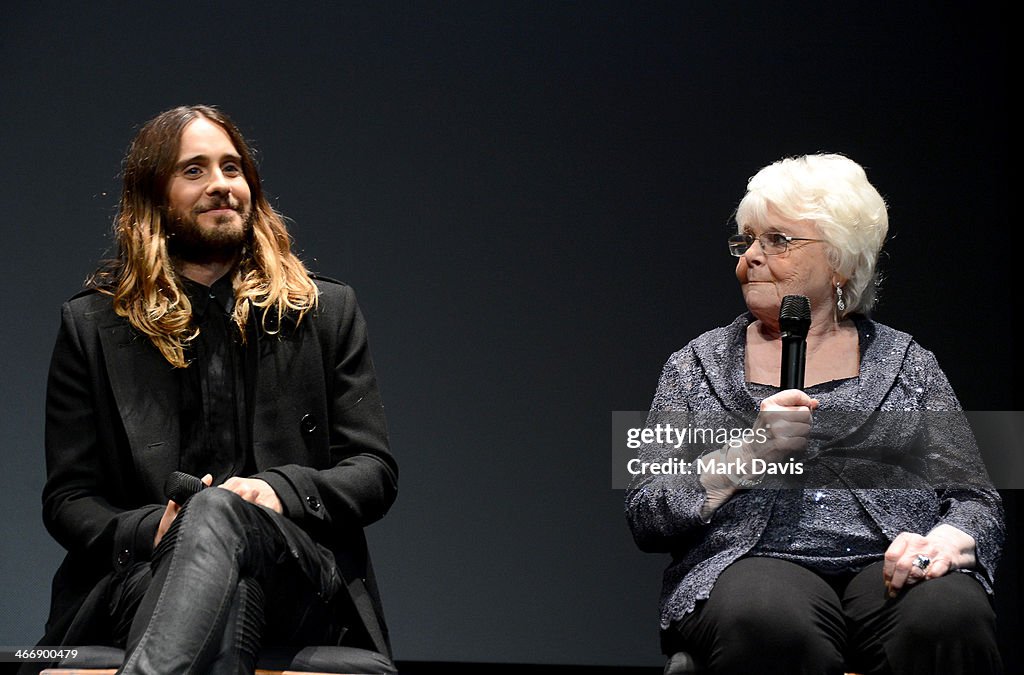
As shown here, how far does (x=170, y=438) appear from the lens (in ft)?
8.82

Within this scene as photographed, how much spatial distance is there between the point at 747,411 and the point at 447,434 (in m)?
1.62

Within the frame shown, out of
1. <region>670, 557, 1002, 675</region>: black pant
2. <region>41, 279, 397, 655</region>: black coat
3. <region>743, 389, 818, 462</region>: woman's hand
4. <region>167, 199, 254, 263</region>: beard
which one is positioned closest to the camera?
<region>670, 557, 1002, 675</region>: black pant

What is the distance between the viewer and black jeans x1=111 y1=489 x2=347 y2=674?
2041 millimetres

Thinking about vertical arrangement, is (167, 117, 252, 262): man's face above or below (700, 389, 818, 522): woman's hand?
above

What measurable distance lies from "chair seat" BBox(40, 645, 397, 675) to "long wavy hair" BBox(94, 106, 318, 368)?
63 centimetres

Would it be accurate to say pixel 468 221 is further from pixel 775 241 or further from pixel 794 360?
pixel 794 360

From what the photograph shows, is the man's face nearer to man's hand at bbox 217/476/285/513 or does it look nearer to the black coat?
the black coat

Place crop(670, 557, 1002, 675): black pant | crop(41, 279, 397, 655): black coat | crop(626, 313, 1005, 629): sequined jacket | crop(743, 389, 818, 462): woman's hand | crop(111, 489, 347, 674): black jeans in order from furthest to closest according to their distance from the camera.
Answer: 1. crop(41, 279, 397, 655): black coat
2. crop(626, 313, 1005, 629): sequined jacket
3. crop(743, 389, 818, 462): woman's hand
4. crop(670, 557, 1002, 675): black pant
5. crop(111, 489, 347, 674): black jeans

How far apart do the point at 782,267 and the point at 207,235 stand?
121 centimetres

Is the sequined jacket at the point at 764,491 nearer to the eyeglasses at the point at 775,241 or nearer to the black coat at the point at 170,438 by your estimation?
the eyeglasses at the point at 775,241

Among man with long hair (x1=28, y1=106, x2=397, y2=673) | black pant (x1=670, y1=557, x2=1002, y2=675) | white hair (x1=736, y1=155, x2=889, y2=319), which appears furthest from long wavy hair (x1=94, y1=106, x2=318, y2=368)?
black pant (x1=670, y1=557, x2=1002, y2=675)

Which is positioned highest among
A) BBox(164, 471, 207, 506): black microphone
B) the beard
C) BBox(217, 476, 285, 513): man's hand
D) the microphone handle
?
the beard

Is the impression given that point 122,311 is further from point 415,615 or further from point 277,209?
point 415,615

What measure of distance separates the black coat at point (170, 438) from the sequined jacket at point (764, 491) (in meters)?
0.57
